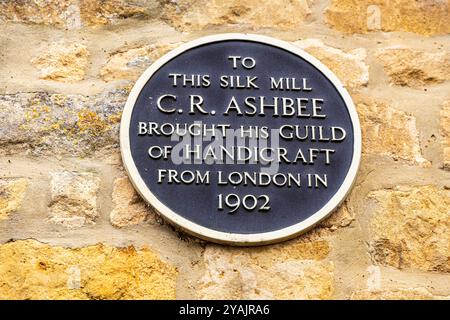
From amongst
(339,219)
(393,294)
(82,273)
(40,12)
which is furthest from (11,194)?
(393,294)

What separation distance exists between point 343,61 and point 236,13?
1.26 ft

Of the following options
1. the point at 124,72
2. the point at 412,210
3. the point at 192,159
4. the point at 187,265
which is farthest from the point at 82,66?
the point at 412,210

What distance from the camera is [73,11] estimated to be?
2621 millimetres

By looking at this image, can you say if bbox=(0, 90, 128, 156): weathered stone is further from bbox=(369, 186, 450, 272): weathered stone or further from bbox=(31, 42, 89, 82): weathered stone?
bbox=(369, 186, 450, 272): weathered stone

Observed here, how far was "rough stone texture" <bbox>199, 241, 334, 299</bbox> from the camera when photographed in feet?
7.19

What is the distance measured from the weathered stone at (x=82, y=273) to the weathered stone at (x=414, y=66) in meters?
0.96

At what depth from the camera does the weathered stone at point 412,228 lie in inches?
89.5

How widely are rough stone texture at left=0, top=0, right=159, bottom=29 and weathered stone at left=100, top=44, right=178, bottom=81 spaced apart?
130 mm

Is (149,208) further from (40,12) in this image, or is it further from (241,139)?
(40,12)

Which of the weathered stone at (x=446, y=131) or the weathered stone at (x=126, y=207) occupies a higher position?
the weathered stone at (x=446, y=131)

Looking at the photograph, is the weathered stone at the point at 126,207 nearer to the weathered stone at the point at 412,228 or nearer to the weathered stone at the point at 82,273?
the weathered stone at the point at 82,273

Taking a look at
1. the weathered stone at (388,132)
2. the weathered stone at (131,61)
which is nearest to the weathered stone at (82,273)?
the weathered stone at (131,61)

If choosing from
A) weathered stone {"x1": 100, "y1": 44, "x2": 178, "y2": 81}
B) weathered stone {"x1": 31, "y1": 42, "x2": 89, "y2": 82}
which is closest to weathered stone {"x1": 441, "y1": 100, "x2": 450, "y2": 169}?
weathered stone {"x1": 100, "y1": 44, "x2": 178, "y2": 81}
